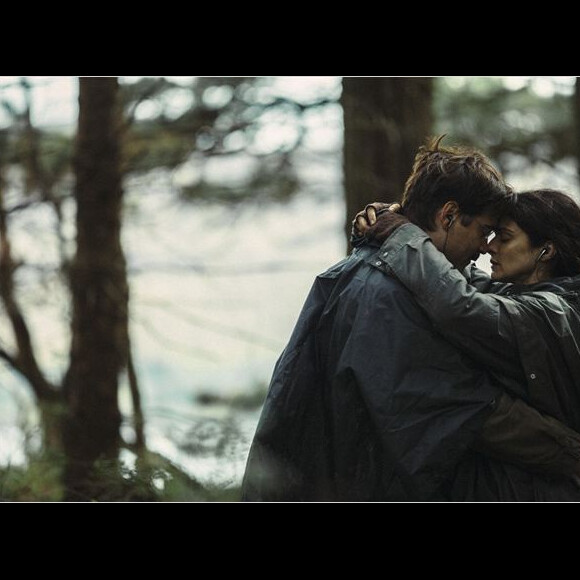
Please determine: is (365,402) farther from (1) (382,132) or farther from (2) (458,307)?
(1) (382,132)

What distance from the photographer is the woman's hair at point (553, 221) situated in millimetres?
4238

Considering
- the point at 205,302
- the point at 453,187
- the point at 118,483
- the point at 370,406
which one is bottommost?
the point at 118,483

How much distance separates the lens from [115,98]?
28.4 ft

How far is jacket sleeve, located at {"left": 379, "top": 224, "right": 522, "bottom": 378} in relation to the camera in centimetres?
385

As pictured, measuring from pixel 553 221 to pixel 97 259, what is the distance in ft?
17.2

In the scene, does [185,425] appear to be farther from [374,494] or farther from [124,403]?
[374,494]

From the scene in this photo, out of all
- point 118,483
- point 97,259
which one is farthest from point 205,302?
point 118,483

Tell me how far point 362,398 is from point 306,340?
341 mm

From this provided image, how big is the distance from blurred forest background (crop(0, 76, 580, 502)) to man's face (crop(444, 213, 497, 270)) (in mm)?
2606

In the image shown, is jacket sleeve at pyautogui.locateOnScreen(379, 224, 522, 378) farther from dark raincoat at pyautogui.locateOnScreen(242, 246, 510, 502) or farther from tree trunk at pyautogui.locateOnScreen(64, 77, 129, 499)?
tree trunk at pyautogui.locateOnScreen(64, 77, 129, 499)

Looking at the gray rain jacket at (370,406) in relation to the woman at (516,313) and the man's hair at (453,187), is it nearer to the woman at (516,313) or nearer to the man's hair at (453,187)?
the woman at (516,313)

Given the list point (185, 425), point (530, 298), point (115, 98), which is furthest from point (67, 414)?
point (530, 298)

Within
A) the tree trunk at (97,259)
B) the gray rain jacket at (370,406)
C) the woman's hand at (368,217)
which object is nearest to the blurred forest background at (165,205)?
the tree trunk at (97,259)

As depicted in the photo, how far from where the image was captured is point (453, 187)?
417 cm
